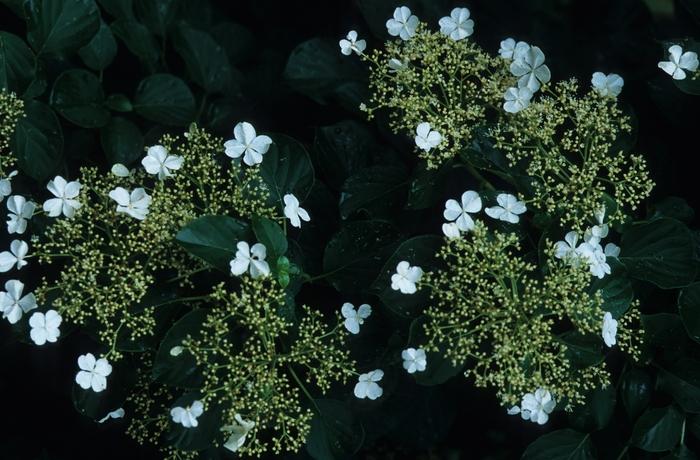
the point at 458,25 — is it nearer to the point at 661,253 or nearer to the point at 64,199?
the point at 661,253

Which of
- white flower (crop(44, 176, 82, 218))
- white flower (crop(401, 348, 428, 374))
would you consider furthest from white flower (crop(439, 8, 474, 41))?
white flower (crop(44, 176, 82, 218))

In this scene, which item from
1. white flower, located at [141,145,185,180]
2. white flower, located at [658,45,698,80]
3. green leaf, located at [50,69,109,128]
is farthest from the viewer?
green leaf, located at [50,69,109,128]

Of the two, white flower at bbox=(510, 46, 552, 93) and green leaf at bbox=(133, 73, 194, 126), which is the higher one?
white flower at bbox=(510, 46, 552, 93)

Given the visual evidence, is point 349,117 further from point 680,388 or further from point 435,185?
point 680,388

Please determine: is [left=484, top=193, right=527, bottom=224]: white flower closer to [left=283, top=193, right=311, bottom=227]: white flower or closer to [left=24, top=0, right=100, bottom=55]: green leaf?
[left=283, top=193, right=311, bottom=227]: white flower

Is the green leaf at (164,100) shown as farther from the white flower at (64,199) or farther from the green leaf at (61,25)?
the white flower at (64,199)

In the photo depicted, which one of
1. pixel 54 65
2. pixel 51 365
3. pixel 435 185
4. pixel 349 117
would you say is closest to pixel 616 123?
pixel 435 185

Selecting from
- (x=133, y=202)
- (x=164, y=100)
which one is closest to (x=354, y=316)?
(x=133, y=202)

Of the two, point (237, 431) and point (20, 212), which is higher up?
point (20, 212)
